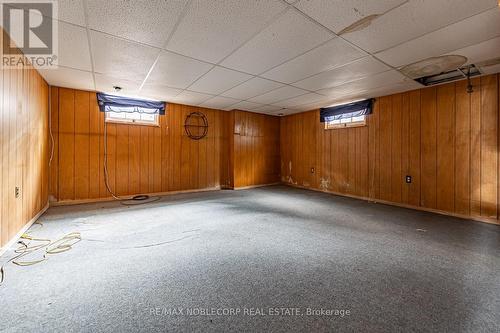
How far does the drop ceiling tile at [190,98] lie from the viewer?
4.28 metres

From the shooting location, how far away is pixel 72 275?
5.64ft

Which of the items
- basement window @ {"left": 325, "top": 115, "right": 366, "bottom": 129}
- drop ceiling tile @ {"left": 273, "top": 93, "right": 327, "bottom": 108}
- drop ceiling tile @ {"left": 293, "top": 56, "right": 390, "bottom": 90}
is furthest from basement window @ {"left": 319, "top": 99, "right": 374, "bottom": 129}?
drop ceiling tile @ {"left": 293, "top": 56, "right": 390, "bottom": 90}

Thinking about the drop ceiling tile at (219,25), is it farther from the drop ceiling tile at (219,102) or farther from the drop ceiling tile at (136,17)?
the drop ceiling tile at (219,102)

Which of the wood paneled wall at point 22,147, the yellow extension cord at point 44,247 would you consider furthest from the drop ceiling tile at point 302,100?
the yellow extension cord at point 44,247

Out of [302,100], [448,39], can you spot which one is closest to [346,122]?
[302,100]

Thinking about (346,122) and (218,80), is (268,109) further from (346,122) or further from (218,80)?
(218,80)

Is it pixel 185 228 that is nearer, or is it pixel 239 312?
pixel 239 312

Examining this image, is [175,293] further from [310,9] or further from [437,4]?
[437,4]

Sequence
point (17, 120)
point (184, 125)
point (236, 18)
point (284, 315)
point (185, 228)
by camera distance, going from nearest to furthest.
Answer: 1. point (284, 315)
2. point (236, 18)
3. point (17, 120)
4. point (185, 228)
5. point (184, 125)

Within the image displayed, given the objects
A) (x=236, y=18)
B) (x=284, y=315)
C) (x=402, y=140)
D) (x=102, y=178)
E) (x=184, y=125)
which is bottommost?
(x=284, y=315)

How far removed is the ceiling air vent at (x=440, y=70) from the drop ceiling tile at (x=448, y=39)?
0.23m

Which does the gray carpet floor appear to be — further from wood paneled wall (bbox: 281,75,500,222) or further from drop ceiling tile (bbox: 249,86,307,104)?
drop ceiling tile (bbox: 249,86,307,104)

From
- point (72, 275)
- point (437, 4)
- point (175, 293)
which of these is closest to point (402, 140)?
point (437, 4)

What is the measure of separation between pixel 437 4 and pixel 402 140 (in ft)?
9.52
